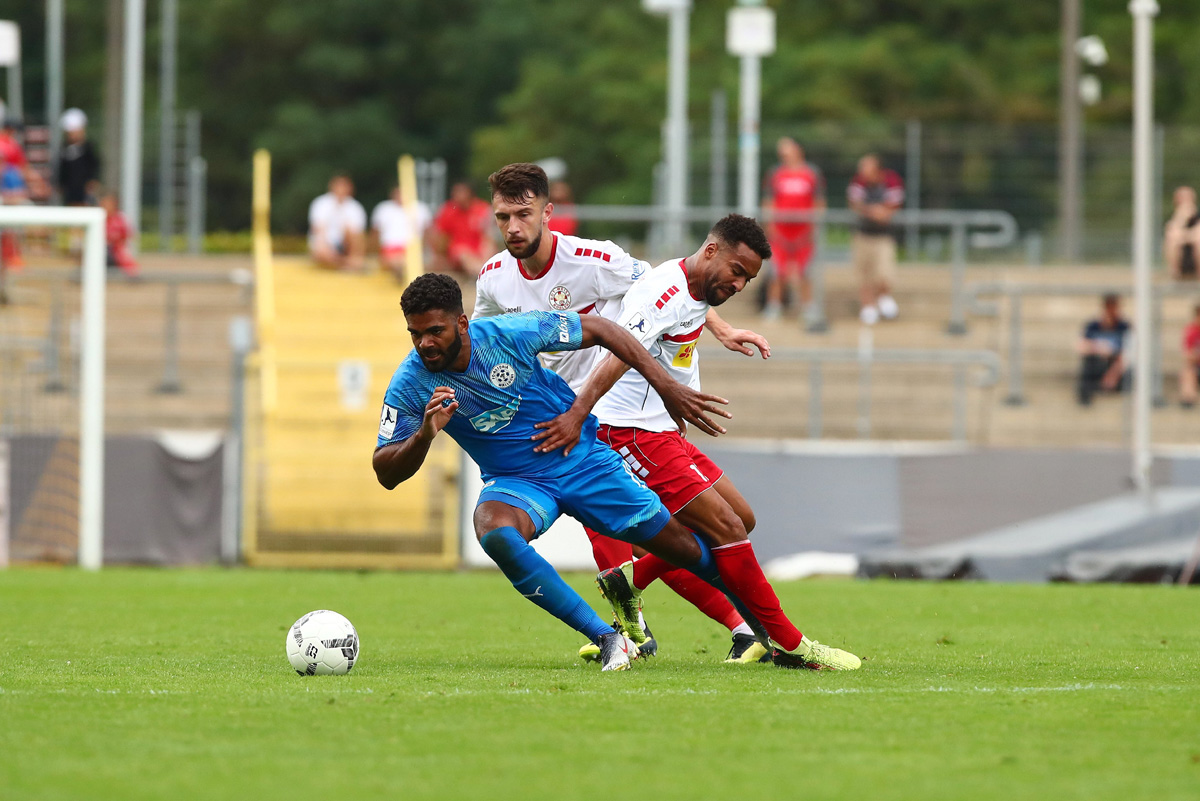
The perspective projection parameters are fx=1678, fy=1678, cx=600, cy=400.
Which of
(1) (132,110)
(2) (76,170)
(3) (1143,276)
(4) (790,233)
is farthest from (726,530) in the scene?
(1) (132,110)

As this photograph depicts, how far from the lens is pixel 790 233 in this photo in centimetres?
2094

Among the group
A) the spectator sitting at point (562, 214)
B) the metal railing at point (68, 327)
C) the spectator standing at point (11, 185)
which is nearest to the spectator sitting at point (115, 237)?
the metal railing at point (68, 327)

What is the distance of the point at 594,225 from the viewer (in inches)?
1770

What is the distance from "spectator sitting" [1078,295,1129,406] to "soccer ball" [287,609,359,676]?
42.4ft

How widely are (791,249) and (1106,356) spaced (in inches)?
170

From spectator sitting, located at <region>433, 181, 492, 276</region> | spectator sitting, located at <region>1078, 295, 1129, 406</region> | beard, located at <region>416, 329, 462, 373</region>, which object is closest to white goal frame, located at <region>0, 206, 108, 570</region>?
spectator sitting, located at <region>433, 181, 492, 276</region>

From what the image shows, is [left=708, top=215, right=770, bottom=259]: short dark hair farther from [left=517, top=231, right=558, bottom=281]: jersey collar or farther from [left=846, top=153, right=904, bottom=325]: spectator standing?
[left=846, top=153, right=904, bottom=325]: spectator standing

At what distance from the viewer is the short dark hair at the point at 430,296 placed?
24.1 feet

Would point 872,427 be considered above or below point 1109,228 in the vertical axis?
below

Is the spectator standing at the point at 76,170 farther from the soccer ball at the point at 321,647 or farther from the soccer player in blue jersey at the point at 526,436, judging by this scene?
the soccer ball at the point at 321,647

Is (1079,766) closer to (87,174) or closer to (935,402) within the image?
(935,402)

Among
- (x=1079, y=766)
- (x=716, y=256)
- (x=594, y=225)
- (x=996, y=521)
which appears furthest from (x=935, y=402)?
(x=594, y=225)

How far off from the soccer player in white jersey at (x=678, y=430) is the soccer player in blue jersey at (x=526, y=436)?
0.54 ft

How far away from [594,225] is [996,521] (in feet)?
97.3
